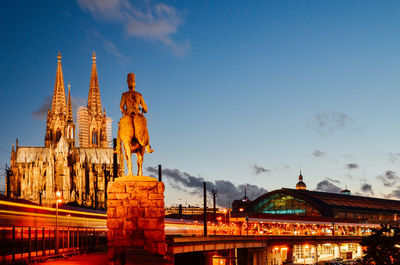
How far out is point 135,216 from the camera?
1705 cm

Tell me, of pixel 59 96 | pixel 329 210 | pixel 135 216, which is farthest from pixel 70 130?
pixel 135 216

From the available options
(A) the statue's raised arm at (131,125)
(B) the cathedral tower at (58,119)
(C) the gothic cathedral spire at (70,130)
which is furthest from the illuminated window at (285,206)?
(A) the statue's raised arm at (131,125)

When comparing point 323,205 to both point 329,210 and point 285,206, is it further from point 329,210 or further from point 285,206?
point 285,206

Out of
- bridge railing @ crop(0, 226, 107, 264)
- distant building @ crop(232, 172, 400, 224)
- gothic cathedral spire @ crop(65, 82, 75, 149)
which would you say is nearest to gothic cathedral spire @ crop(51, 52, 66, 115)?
gothic cathedral spire @ crop(65, 82, 75, 149)

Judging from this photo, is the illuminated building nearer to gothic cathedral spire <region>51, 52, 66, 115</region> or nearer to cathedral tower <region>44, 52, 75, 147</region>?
cathedral tower <region>44, 52, 75, 147</region>

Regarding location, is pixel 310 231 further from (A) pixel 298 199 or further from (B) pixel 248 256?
(A) pixel 298 199

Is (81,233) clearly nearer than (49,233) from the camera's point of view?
No

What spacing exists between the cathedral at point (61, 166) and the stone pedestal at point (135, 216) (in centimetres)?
12822

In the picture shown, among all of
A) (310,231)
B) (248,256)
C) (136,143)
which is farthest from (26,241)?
(310,231)

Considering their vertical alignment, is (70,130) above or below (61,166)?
above

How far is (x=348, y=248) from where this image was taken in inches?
4377

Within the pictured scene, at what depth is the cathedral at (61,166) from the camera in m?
156

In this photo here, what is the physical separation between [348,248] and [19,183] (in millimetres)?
103473

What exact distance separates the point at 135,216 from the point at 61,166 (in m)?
147
